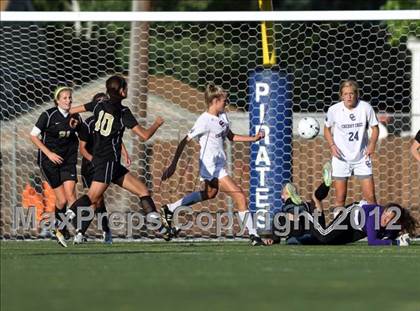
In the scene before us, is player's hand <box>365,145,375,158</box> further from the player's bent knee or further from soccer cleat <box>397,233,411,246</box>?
the player's bent knee

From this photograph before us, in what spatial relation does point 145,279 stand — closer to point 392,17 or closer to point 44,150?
point 44,150

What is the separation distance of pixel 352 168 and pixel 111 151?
2774 millimetres

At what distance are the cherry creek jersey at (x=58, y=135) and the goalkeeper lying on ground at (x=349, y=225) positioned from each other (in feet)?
8.33

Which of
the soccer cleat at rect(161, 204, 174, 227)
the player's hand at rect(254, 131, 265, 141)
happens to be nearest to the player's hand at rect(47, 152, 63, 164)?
the soccer cleat at rect(161, 204, 174, 227)

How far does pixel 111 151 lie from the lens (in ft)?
45.5

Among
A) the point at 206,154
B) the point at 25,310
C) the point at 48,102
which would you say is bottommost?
the point at 25,310

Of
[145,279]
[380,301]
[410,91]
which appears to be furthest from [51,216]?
[380,301]

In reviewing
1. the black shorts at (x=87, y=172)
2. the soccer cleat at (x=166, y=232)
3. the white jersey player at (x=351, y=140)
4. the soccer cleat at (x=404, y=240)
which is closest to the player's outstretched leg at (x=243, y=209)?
the soccer cleat at (x=166, y=232)

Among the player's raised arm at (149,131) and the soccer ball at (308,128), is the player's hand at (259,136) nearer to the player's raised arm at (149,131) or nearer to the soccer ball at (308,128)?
the player's raised arm at (149,131)

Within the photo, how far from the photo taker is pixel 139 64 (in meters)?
17.2

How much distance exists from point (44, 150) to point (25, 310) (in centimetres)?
772

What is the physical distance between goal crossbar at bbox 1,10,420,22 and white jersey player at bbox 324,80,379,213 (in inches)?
33.7

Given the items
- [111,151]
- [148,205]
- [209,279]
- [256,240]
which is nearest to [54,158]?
[111,151]

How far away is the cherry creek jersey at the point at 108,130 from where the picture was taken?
45.5 ft
